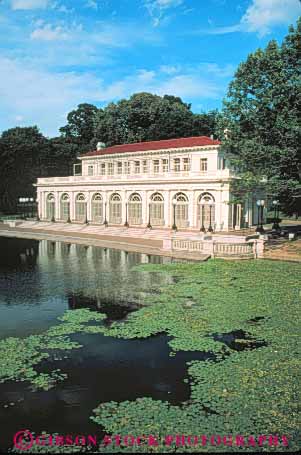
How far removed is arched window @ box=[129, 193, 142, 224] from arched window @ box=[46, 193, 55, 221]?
1408cm

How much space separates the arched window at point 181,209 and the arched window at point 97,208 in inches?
439

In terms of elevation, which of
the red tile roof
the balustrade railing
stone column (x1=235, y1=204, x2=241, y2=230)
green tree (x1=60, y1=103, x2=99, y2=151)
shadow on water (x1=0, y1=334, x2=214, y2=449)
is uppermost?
green tree (x1=60, y1=103, x2=99, y2=151)

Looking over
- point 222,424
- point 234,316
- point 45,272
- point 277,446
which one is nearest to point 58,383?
point 222,424

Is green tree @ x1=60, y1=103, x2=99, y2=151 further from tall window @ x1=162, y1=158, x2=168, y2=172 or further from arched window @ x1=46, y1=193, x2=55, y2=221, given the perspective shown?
tall window @ x1=162, y1=158, x2=168, y2=172

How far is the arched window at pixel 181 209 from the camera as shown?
40.4m

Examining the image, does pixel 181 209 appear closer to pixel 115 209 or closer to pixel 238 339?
pixel 115 209

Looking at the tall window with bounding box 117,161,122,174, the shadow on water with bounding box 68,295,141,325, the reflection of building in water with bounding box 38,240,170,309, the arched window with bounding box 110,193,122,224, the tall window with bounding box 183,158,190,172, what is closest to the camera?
the shadow on water with bounding box 68,295,141,325

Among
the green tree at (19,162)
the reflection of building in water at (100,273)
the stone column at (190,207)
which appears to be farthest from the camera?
the green tree at (19,162)

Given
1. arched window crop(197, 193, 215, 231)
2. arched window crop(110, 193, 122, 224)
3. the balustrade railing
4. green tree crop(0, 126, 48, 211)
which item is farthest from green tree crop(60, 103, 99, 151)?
the balustrade railing

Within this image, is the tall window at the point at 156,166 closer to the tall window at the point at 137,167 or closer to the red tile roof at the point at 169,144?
the red tile roof at the point at 169,144

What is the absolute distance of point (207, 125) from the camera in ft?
237

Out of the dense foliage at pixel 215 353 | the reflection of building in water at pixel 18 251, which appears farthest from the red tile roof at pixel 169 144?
the dense foliage at pixel 215 353

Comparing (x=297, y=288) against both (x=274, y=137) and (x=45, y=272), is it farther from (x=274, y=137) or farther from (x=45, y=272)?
(x=274, y=137)

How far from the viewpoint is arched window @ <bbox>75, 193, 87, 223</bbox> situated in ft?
163
